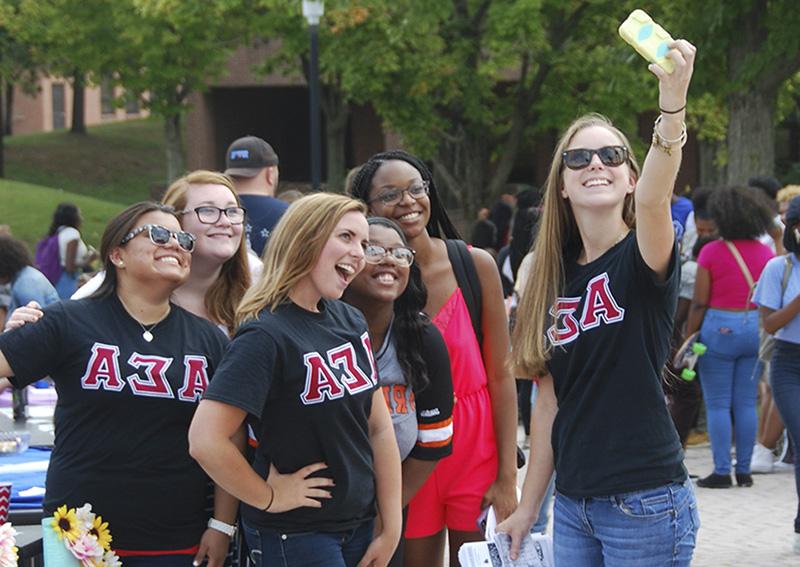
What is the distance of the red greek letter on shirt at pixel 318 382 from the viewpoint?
11.9 feet

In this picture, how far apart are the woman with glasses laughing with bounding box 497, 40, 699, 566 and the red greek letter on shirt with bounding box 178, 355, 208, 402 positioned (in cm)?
103

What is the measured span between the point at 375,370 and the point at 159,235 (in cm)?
87

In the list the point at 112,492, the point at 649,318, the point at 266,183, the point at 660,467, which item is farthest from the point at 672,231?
the point at 266,183

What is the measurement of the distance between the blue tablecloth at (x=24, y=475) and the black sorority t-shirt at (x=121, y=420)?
2.23 feet

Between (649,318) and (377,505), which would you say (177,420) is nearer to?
(377,505)

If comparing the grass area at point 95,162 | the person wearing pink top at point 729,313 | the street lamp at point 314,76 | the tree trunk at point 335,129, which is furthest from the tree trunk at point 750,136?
the grass area at point 95,162

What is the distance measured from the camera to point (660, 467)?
358 centimetres

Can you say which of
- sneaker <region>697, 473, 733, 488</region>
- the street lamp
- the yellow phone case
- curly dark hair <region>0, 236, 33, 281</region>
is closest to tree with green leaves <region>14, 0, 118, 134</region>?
the street lamp

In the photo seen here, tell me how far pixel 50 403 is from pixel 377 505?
341 centimetres

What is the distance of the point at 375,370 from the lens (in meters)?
3.88

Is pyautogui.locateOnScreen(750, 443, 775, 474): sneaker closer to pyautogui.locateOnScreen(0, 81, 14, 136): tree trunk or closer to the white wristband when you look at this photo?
the white wristband

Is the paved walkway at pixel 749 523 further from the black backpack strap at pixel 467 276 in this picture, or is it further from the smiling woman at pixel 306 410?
the smiling woman at pixel 306 410


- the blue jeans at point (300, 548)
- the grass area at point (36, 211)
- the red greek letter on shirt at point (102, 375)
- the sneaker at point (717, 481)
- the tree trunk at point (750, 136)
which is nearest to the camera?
the blue jeans at point (300, 548)

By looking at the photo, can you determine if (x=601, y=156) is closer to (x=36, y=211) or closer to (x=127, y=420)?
(x=127, y=420)
